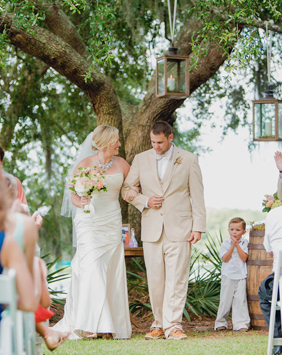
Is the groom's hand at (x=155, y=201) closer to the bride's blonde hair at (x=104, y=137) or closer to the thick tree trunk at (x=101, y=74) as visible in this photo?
the bride's blonde hair at (x=104, y=137)

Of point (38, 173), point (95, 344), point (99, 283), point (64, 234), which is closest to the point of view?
point (95, 344)

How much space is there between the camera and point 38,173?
478 inches

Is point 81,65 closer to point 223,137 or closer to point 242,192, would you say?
point 223,137

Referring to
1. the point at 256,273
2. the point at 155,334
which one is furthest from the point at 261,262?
the point at 155,334

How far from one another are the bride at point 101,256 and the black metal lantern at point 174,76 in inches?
27.6

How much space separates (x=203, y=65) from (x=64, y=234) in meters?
5.01

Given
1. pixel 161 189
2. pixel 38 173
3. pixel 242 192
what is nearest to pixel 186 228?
pixel 161 189

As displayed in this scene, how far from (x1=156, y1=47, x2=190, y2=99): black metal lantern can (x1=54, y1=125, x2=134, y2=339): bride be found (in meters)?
0.70

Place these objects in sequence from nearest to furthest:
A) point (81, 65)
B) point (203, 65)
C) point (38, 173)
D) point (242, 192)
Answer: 1. point (81, 65)
2. point (203, 65)
3. point (38, 173)
4. point (242, 192)

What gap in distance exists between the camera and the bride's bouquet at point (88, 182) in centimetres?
515

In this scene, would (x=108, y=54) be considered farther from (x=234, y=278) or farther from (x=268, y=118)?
(x=234, y=278)

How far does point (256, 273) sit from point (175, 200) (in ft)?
4.37

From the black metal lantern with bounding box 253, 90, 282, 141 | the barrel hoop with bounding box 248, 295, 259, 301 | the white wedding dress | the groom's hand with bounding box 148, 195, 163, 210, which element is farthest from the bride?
the black metal lantern with bounding box 253, 90, 282, 141

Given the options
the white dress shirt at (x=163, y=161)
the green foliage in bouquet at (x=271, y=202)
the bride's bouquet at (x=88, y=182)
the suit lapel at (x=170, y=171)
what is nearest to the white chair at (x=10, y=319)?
the bride's bouquet at (x=88, y=182)
